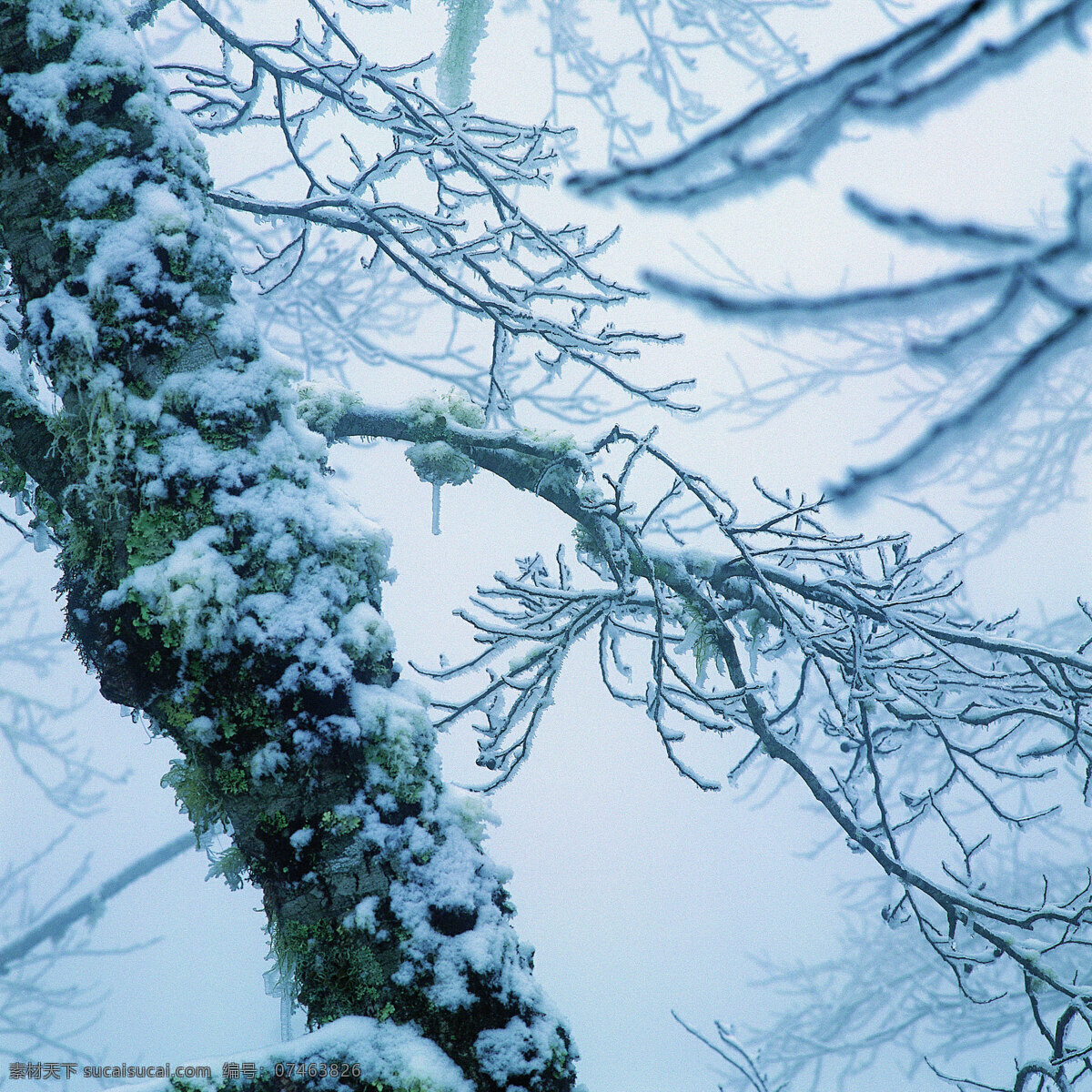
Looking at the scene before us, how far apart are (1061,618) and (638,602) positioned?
6910 mm

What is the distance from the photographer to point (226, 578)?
153cm

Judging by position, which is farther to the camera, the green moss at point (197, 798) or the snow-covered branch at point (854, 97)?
the green moss at point (197, 798)

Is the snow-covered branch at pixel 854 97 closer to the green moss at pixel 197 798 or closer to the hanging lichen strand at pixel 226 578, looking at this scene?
the hanging lichen strand at pixel 226 578

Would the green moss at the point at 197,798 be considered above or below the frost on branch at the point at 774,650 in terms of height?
below

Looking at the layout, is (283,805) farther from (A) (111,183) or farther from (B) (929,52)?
(B) (929,52)

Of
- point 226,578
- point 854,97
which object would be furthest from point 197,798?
point 854,97

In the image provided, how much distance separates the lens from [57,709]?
7.84m

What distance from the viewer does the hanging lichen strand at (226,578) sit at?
1.46 meters

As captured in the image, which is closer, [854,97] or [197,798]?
[854,97]

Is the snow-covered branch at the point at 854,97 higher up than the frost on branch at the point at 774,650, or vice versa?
the frost on branch at the point at 774,650

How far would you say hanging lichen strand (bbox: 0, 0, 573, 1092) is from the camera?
1.46 m

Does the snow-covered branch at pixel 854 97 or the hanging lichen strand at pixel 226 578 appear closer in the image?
the snow-covered branch at pixel 854 97

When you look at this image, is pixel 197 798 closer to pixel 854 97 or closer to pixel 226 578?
pixel 226 578

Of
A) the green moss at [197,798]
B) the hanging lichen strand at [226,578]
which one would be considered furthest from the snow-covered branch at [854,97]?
the green moss at [197,798]
